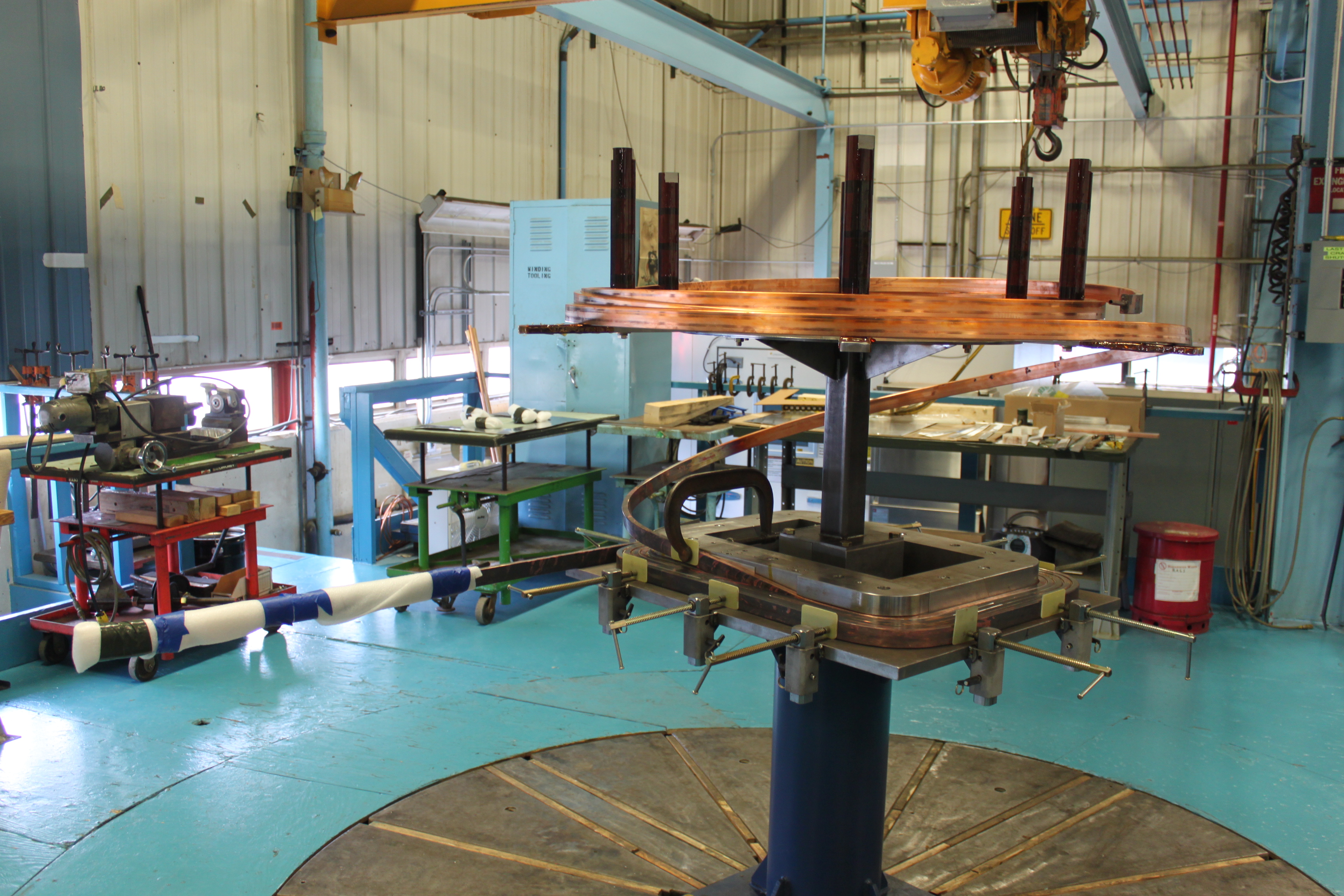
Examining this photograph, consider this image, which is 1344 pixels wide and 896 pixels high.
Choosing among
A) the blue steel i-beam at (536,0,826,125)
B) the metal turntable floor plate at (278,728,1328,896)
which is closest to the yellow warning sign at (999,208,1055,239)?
the blue steel i-beam at (536,0,826,125)

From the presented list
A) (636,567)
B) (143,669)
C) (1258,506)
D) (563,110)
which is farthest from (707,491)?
(563,110)

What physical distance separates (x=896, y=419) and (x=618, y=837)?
332cm

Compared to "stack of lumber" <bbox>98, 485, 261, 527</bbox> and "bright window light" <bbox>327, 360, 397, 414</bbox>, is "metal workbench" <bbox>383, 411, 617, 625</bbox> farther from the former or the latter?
"bright window light" <bbox>327, 360, 397, 414</bbox>

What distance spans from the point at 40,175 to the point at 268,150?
1418 mm

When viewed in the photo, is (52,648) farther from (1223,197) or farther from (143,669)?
(1223,197)

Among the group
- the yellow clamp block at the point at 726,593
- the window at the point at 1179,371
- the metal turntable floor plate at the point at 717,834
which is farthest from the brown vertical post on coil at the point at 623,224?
the window at the point at 1179,371

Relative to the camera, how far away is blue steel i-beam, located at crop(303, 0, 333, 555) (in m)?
5.98

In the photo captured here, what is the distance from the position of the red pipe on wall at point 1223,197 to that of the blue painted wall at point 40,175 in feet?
30.4

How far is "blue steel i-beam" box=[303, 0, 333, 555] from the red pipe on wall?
7956 mm

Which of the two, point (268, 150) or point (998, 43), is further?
point (268, 150)

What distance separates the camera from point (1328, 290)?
14.9ft

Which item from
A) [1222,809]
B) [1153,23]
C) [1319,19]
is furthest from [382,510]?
[1153,23]

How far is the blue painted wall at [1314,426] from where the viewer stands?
4699 mm

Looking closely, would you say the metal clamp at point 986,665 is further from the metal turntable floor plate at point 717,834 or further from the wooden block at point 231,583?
the wooden block at point 231,583
